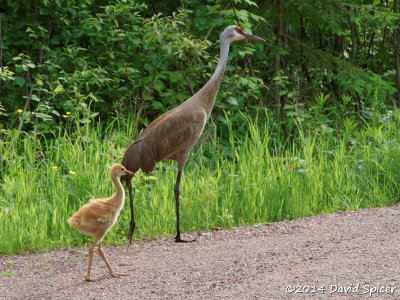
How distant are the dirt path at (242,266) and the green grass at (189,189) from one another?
29 centimetres

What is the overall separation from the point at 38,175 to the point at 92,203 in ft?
8.16

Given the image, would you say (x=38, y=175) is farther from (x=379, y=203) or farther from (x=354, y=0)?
(x=354, y=0)

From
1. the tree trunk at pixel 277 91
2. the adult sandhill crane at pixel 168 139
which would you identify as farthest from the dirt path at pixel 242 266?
the tree trunk at pixel 277 91

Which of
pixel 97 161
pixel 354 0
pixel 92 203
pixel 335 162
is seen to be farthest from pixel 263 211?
pixel 354 0

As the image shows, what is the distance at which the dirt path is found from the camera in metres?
4.10

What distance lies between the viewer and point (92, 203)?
463 centimetres

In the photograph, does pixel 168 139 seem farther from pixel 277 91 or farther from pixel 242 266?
pixel 277 91

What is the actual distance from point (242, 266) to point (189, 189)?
196cm

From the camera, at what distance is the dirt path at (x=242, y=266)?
4.10 meters

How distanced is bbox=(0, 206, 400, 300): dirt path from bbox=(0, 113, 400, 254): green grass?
295 mm

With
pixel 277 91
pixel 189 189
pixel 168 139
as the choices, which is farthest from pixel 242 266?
pixel 277 91

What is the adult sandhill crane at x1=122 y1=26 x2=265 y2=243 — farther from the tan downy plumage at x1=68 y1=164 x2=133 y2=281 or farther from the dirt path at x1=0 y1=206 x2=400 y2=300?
the tan downy plumage at x1=68 y1=164 x2=133 y2=281

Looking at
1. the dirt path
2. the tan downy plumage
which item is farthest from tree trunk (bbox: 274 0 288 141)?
the tan downy plumage

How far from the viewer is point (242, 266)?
4711 mm
